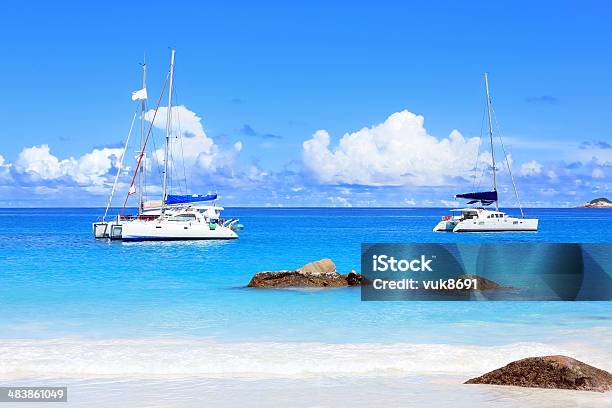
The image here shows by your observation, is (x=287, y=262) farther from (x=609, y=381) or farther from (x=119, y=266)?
(x=609, y=381)

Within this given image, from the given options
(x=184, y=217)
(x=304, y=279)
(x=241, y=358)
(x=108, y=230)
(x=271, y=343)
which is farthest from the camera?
(x=108, y=230)

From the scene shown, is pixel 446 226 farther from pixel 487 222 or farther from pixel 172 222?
pixel 172 222

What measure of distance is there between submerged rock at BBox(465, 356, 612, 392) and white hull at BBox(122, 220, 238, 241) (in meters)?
57.8

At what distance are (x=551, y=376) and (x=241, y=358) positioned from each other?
6.19 metres

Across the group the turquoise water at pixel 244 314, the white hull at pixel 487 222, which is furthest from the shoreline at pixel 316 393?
the white hull at pixel 487 222

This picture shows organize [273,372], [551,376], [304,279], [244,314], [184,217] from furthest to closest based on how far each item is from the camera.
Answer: [184,217] < [304,279] < [244,314] < [273,372] < [551,376]

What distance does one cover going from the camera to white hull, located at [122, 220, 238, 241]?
220 feet

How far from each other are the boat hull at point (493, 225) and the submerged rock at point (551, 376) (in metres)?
76.6

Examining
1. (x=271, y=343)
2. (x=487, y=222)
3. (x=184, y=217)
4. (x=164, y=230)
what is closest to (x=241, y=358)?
(x=271, y=343)

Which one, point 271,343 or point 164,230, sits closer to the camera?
point 271,343

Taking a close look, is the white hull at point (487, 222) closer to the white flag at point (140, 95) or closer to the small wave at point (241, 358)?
the white flag at point (140, 95)

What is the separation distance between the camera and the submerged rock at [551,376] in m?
11.2

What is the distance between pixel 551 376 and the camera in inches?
449

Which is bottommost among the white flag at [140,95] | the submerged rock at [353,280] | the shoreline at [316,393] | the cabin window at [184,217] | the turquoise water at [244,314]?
the turquoise water at [244,314]
